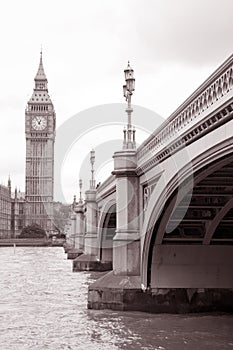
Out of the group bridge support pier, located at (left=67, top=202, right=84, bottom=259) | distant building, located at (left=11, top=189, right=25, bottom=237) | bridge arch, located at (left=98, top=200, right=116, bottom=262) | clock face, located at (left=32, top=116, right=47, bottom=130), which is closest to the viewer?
bridge arch, located at (left=98, top=200, right=116, bottom=262)

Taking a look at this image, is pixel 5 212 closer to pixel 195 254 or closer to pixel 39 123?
pixel 39 123

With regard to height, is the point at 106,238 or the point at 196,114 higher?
the point at 196,114

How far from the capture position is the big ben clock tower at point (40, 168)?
110062 millimetres

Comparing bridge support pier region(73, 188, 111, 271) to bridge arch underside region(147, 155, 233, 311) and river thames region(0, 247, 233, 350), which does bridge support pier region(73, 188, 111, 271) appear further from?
bridge arch underside region(147, 155, 233, 311)

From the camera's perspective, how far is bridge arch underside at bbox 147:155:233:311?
50.6ft

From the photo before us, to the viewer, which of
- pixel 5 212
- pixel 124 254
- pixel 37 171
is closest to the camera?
pixel 124 254

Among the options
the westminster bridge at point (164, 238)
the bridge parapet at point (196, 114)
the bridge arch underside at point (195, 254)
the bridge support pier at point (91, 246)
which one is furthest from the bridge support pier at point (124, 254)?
the bridge support pier at point (91, 246)

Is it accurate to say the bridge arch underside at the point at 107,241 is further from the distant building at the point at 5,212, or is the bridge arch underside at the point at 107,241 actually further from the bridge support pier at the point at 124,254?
the distant building at the point at 5,212

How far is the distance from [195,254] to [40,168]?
95.0 m

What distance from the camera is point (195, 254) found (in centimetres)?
1617

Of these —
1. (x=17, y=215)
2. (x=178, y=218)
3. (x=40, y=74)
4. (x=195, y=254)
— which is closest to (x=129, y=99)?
(x=178, y=218)

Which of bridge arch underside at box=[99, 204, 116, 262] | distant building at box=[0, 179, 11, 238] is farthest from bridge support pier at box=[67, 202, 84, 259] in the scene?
distant building at box=[0, 179, 11, 238]

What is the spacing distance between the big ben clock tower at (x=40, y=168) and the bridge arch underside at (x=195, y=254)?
94.4 metres

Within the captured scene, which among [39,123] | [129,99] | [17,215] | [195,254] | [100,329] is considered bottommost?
[100,329]
